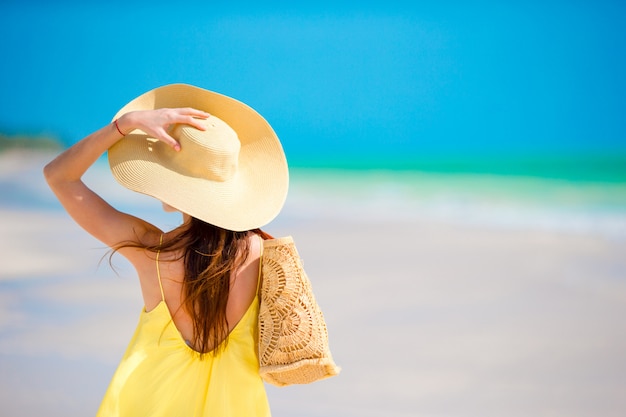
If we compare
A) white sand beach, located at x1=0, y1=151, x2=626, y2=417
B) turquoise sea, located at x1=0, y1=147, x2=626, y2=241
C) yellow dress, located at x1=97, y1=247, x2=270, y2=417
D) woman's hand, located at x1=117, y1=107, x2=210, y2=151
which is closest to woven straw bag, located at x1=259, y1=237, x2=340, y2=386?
yellow dress, located at x1=97, y1=247, x2=270, y2=417

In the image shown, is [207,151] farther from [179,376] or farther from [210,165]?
[179,376]

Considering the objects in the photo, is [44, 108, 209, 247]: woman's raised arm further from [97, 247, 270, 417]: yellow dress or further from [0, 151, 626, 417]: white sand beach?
[0, 151, 626, 417]: white sand beach

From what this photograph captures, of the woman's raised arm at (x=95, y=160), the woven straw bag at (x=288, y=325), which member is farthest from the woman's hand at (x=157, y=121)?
the woven straw bag at (x=288, y=325)

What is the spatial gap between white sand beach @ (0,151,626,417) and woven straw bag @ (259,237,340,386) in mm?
1797

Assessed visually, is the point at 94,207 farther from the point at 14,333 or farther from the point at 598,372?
the point at 598,372

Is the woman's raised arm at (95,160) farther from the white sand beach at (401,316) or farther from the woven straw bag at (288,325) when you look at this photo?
the white sand beach at (401,316)

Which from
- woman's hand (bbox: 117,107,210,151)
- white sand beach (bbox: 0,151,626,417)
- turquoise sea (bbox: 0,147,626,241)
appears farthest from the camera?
turquoise sea (bbox: 0,147,626,241)

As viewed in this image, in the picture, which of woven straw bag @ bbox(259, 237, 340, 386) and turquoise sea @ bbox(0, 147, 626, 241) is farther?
turquoise sea @ bbox(0, 147, 626, 241)

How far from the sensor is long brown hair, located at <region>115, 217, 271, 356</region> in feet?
5.13

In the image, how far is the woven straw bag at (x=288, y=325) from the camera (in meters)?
1.58

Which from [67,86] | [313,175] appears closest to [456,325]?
[313,175]

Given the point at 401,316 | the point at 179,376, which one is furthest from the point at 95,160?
the point at 401,316

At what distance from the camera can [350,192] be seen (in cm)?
694

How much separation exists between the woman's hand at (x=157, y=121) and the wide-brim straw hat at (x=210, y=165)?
1.2 inches
